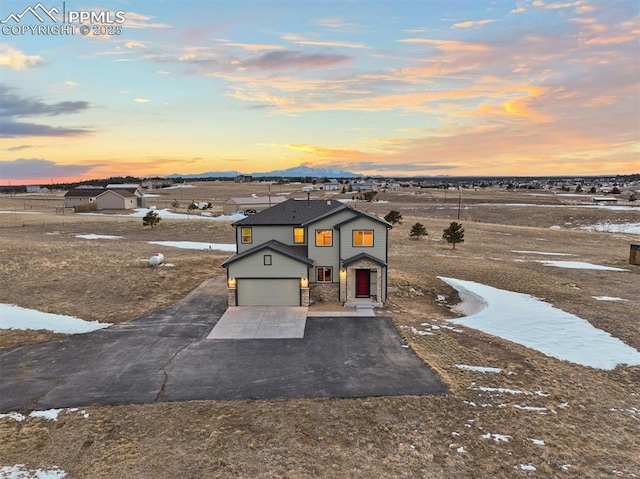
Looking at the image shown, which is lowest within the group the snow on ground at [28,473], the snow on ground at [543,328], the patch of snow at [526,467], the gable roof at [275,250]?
the snow on ground at [543,328]

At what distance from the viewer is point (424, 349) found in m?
18.1

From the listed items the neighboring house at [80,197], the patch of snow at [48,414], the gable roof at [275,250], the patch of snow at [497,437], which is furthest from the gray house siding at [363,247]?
the neighboring house at [80,197]

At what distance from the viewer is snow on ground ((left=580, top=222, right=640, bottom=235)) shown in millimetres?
63875

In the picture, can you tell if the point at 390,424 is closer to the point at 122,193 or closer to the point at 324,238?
the point at 324,238

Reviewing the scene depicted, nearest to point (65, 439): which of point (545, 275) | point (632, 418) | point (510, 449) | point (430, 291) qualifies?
point (510, 449)

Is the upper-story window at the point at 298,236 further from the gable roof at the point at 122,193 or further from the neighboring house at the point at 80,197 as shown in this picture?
the neighboring house at the point at 80,197

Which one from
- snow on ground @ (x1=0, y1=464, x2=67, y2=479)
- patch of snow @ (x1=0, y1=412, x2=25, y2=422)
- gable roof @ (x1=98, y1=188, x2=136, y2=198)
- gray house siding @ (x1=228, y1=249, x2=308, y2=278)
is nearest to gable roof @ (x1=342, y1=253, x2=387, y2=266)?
gray house siding @ (x1=228, y1=249, x2=308, y2=278)

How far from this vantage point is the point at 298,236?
2762cm

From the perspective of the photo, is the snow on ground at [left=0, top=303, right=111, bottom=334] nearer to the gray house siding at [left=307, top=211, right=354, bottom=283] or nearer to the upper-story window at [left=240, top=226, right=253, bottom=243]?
the upper-story window at [left=240, top=226, right=253, bottom=243]

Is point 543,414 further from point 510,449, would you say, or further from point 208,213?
point 208,213

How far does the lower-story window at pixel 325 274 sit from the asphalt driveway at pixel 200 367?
4.89 metres

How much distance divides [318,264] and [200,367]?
11.5m

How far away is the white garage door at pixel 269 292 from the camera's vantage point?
982 inches

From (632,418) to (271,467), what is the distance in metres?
11.9
